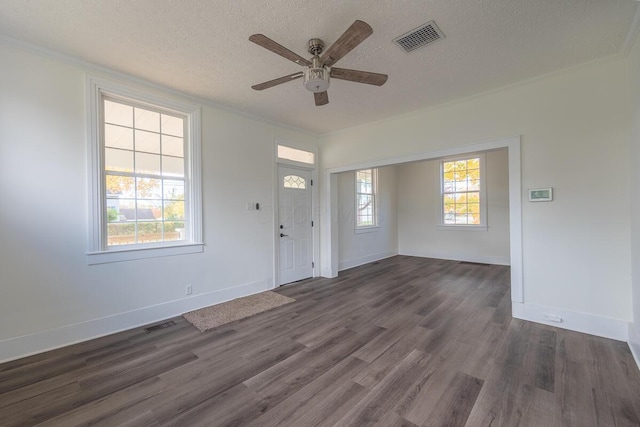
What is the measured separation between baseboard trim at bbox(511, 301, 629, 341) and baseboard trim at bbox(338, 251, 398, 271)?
321cm

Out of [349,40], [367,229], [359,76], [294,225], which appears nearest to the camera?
[349,40]

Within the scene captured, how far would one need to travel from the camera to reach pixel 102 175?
2904 mm

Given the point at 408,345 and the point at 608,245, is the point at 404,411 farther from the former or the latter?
the point at 608,245

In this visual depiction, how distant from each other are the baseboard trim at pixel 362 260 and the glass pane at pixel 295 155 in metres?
2.35

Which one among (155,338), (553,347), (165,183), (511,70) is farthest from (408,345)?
(165,183)

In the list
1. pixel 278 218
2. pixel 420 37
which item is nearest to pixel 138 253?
pixel 278 218

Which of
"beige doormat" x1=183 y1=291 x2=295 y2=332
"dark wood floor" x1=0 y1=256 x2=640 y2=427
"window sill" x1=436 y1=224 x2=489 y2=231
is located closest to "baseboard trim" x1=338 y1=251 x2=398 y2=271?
"window sill" x1=436 y1=224 x2=489 y2=231

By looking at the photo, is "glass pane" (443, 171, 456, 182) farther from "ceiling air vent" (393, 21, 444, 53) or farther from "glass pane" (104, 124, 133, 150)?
"glass pane" (104, 124, 133, 150)

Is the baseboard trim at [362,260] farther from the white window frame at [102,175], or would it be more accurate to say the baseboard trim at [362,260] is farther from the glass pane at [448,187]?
the white window frame at [102,175]

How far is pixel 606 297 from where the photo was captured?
2.75m

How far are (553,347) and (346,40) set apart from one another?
3315 millimetres

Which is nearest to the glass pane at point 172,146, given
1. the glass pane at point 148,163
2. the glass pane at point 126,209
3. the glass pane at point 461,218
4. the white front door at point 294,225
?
the glass pane at point 148,163

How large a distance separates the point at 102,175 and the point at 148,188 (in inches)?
18.8

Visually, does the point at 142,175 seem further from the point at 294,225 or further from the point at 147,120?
the point at 294,225
